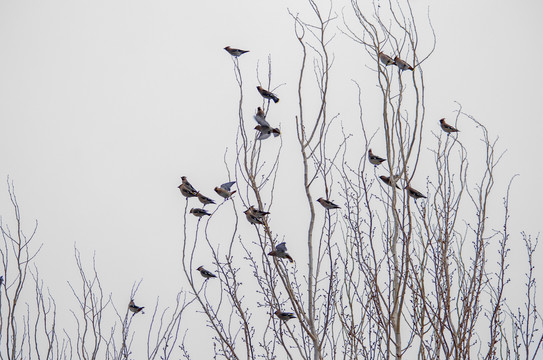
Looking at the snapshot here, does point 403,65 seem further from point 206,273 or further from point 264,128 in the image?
point 206,273

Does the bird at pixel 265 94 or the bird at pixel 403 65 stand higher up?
the bird at pixel 265 94

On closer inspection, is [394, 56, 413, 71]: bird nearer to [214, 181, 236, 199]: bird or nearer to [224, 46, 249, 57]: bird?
[214, 181, 236, 199]: bird

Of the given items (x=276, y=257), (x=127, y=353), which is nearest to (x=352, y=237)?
(x=276, y=257)

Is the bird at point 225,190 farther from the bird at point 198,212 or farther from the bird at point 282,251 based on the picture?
the bird at point 282,251

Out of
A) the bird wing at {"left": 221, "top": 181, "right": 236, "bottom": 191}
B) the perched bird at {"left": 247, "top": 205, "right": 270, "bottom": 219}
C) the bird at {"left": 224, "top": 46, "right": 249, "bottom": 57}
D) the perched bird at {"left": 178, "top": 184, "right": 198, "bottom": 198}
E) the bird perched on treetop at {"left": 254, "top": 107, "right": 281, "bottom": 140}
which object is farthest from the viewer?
the bird at {"left": 224, "top": 46, "right": 249, "bottom": 57}

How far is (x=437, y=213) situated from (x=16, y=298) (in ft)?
11.8

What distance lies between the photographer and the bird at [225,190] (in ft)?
17.9

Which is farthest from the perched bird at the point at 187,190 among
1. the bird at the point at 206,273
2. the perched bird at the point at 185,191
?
the bird at the point at 206,273

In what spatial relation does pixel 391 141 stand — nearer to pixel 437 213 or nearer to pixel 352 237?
pixel 437 213

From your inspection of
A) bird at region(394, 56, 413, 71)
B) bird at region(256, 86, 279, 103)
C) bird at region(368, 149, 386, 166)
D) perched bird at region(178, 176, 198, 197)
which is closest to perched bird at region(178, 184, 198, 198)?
perched bird at region(178, 176, 198, 197)

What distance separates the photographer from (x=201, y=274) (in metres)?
6.43

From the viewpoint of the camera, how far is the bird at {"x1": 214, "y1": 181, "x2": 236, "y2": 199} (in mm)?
5445

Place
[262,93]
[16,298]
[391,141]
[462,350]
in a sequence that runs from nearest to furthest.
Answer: [462,350]
[391,141]
[16,298]
[262,93]

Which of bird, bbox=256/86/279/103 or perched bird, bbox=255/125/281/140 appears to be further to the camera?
bird, bbox=256/86/279/103
